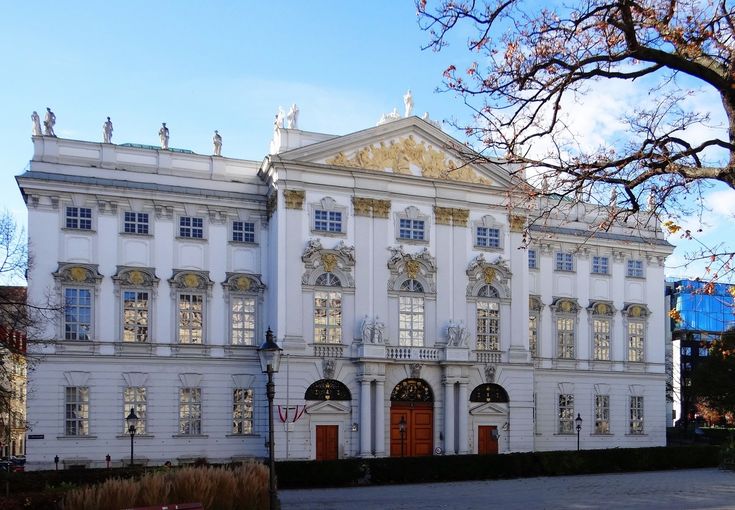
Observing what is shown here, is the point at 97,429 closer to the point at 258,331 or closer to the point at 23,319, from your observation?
the point at 258,331

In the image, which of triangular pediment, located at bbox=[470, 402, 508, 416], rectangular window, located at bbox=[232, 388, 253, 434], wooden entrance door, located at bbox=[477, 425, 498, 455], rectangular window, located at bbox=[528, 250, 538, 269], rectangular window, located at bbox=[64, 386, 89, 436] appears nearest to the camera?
rectangular window, located at bbox=[64, 386, 89, 436]

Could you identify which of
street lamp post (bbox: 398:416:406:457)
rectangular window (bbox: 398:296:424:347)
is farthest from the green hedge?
rectangular window (bbox: 398:296:424:347)

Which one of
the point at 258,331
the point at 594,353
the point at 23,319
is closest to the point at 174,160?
the point at 258,331

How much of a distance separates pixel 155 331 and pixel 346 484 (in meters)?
13.7

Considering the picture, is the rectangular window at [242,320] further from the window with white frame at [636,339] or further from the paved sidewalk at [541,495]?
the window with white frame at [636,339]

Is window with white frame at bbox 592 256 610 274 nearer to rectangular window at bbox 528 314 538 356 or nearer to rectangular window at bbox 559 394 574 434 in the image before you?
rectangular window at bbox 528 314 538 356

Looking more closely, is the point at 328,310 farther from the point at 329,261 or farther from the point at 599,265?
the point at 599,265

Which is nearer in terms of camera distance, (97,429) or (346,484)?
(346,484)

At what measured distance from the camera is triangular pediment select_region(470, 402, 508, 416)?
4603 cm

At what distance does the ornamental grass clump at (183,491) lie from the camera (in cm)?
1805

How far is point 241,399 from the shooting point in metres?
44.3

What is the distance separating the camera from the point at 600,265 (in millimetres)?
54062

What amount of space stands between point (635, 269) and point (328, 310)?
2170cm

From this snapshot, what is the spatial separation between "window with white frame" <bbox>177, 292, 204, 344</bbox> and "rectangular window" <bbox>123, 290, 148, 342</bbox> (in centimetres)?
168
